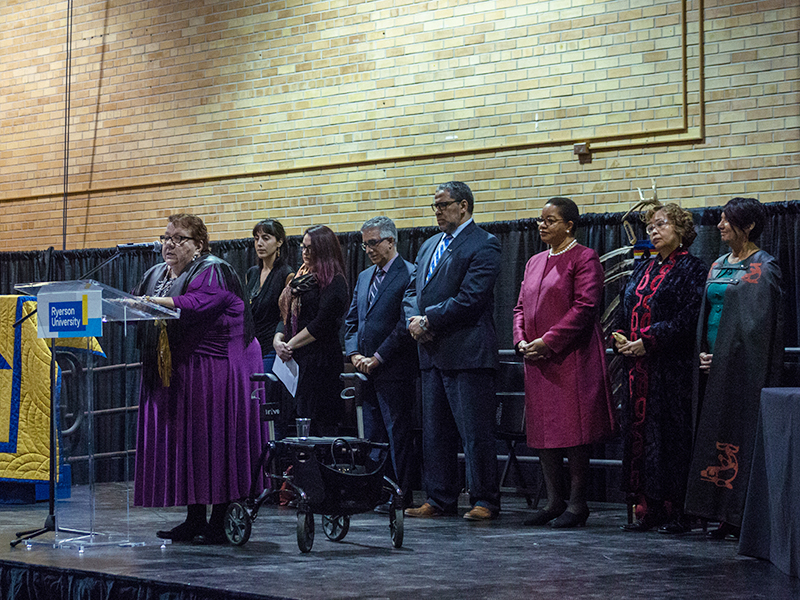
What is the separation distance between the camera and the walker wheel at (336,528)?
433cm

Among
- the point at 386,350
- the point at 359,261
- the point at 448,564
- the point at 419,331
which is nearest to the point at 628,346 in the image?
the point at 419,331

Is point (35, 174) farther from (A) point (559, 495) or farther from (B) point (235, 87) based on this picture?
(A) point (559, 495)

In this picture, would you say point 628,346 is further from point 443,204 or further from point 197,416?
point 197,416

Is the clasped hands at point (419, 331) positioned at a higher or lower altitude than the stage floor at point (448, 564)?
higher

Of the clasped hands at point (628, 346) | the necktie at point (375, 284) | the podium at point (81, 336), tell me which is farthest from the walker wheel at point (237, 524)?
the clasped hands at point (628, 346)

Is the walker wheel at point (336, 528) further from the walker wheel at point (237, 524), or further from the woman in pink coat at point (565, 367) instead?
the woman in pink coat at point (565, 367)

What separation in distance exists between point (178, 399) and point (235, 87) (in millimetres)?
4451

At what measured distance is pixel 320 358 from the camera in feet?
17.8

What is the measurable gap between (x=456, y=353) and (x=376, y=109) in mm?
2924

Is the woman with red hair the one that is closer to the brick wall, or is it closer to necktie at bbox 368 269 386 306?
necktie at bbox 368 269 386 306

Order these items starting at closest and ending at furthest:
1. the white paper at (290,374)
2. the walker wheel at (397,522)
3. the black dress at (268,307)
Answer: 1. the walker wheel at (397,522)
2. the white paper at (290,374)
3. the black dress at (268,307)

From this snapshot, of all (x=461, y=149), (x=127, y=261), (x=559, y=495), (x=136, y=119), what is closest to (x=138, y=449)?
(x=559, y=495)

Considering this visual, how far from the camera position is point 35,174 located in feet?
30.5

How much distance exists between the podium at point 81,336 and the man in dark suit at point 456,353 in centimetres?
150
